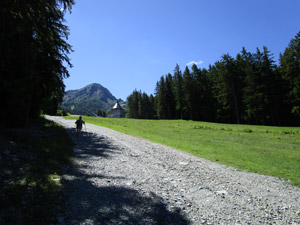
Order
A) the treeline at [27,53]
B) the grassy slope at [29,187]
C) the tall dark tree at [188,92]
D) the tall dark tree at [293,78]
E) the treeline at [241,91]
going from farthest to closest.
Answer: the tall dark tree at [188,92] → the treeline at [241,91] → the tall dark tree at [293,78] → the treeline at [27,53] → the grassy slope at [29,187]

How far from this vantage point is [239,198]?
5.04 m

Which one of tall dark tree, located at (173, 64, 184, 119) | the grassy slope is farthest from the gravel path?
tall dark tree, located at (173, 64, 184, 119)

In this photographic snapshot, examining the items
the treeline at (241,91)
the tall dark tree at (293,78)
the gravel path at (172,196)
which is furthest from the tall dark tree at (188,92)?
the gravel path at (172,196)

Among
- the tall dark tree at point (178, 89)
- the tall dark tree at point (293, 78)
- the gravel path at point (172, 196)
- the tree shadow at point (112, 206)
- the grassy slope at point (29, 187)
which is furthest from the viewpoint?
the tall dark tree at point (178, 89)

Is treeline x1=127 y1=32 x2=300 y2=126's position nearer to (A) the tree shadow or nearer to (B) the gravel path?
(B) the gravel path

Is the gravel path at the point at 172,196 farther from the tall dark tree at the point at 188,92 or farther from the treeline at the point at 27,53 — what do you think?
the tall dark tree at the point at 188,92

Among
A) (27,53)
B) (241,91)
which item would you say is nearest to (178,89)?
(241,91)

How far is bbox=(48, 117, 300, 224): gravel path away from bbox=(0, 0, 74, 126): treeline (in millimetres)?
7174

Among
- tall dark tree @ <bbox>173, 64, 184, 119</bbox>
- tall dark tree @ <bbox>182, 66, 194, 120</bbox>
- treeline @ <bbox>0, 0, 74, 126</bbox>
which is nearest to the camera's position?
treeline @ <bbox>0, 0, 74, 126</bbox>

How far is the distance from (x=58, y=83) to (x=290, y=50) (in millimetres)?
54875

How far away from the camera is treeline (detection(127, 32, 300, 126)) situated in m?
42.2

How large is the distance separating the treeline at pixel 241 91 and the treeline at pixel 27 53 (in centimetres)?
4555

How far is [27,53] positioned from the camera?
1246cm

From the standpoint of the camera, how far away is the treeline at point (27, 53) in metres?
7.86
